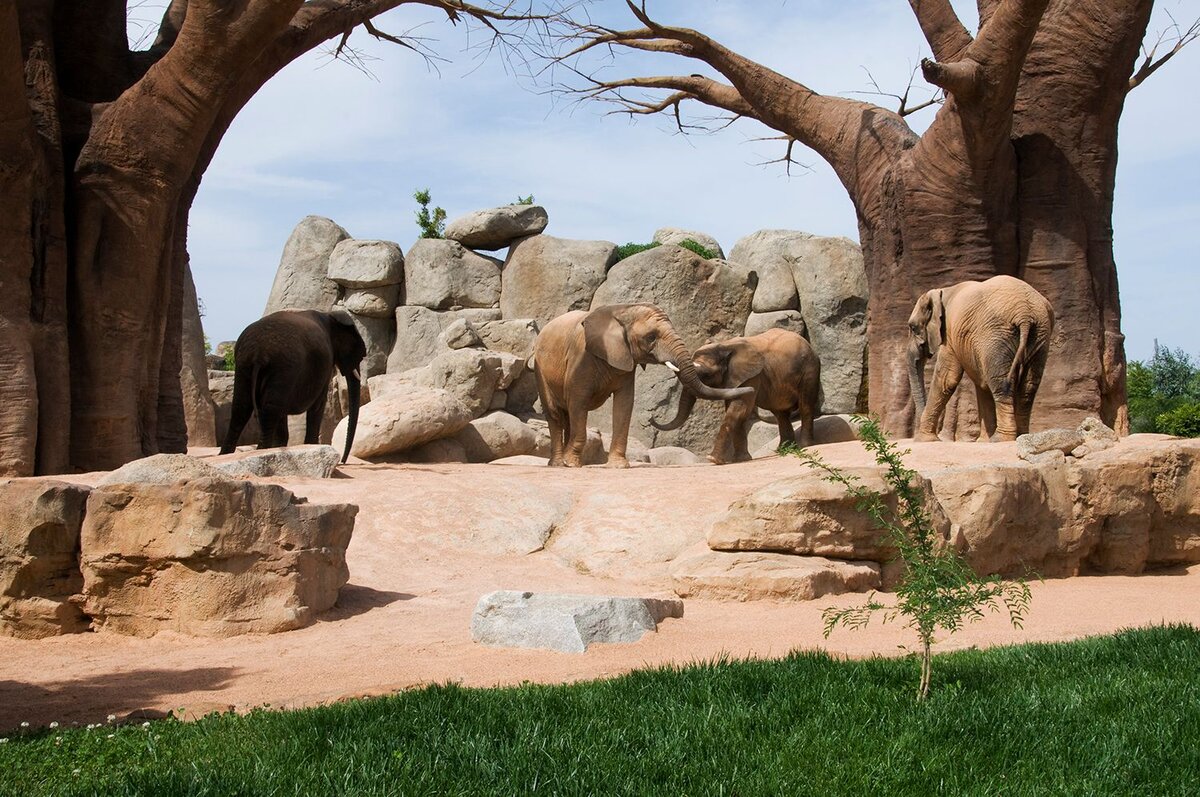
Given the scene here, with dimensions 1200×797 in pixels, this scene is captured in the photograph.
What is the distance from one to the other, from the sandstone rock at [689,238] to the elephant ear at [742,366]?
9.76 meters

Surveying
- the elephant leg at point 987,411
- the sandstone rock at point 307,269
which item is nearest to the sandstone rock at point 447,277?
the sandstone rock at point 307,269

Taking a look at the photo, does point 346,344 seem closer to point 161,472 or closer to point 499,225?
point 161,472

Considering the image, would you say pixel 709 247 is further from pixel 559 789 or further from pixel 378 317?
pixel 559 789

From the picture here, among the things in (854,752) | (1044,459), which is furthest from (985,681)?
(1044,459)

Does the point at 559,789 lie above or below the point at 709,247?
below

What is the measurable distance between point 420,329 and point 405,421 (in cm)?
916

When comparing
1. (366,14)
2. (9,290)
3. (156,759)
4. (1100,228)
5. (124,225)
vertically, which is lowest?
(156,759)

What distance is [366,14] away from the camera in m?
13.4

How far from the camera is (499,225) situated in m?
24.4

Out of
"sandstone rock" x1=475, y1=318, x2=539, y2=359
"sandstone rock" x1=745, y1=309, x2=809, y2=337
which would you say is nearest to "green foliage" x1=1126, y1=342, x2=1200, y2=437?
"sandstone rock" x1=745, y1=309, x2=809, y2=337

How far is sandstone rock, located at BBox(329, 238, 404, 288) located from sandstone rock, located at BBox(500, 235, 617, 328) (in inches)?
105

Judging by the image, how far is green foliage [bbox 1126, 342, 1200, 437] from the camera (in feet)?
76.7

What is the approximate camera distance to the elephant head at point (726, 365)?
622 inches

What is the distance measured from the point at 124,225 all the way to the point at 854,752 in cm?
934
